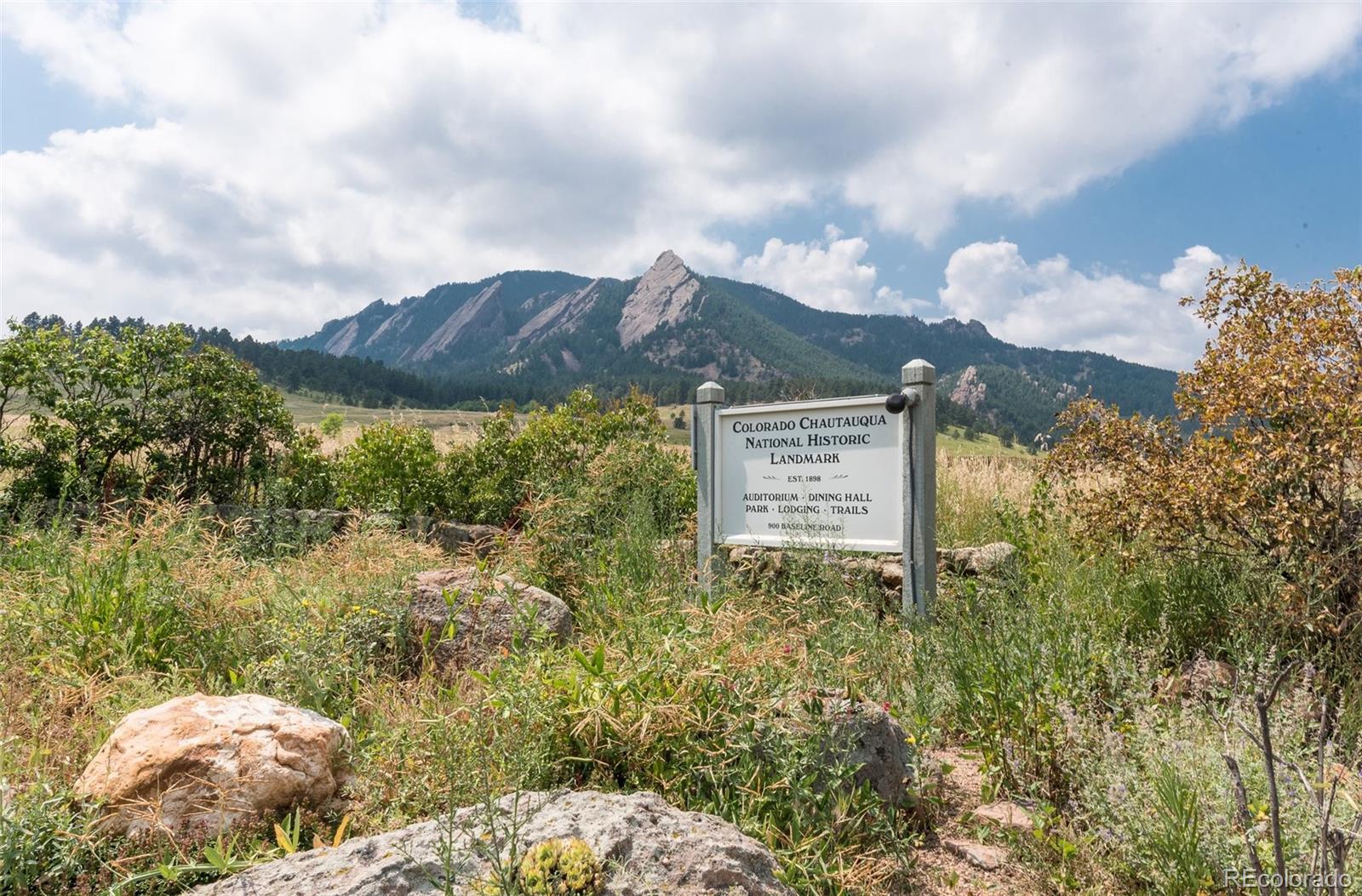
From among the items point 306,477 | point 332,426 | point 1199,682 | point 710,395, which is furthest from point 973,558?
point 332,426

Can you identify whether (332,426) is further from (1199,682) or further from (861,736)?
(1199,682)

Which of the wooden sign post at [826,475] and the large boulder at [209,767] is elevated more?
the wooden sign post at [826,475]

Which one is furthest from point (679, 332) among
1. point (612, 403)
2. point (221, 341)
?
point (612, 403)

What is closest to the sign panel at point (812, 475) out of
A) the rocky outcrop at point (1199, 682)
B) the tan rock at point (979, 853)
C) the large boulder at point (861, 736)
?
the rocky outcrop at point (1199, 682)

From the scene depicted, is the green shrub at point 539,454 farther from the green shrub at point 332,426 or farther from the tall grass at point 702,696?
the green shrub at point 332,426

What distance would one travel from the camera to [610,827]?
1998 millimetres

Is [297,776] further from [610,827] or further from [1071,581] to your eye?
[1071,581]

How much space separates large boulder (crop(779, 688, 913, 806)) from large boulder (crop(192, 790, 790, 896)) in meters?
0.59

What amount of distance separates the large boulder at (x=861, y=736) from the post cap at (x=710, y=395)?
4013 millimetres

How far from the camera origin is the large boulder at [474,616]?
4.00 metres

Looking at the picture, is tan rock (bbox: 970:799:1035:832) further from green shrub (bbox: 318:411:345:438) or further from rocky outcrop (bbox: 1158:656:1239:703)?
green shrub (bbox: 318:411:345:438)

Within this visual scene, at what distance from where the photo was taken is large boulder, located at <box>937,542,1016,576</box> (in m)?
5.81

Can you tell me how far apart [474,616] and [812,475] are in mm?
2948

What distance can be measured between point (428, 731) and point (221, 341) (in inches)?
3677
